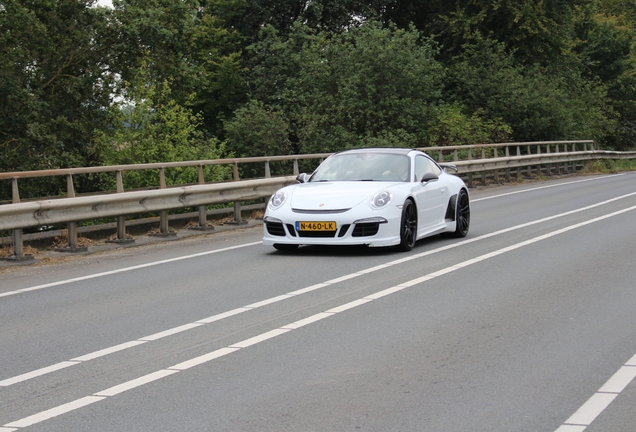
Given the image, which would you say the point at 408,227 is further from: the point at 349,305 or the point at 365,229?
the point at 349,305

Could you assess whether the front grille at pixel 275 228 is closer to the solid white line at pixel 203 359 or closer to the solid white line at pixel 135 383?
the solid white line at pixel 203 359

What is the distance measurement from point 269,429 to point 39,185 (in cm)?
2619

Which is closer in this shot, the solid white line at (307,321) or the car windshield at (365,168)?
the solid white line at (307,321)

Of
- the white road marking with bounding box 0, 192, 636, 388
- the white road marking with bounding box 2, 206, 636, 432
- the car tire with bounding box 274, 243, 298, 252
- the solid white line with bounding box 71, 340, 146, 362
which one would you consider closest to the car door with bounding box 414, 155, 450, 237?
the white road marking with bounding box 0, 192, 636, 388

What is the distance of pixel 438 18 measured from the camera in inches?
1934

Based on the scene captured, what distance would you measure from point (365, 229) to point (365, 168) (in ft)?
5.73

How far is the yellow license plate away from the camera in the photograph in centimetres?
1267

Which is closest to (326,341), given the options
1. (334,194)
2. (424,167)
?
(334,194)

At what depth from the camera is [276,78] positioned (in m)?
43.3

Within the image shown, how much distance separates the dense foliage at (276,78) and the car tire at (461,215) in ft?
45.0

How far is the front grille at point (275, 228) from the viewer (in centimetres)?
1301

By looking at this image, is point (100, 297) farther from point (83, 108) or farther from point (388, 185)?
point (83, 108)

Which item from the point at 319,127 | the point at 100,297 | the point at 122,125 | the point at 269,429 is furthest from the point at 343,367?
the point at 319,127

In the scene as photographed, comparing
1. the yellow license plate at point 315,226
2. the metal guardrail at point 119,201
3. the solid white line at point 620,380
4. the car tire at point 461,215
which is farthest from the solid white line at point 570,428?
the car tire at point 461,215
